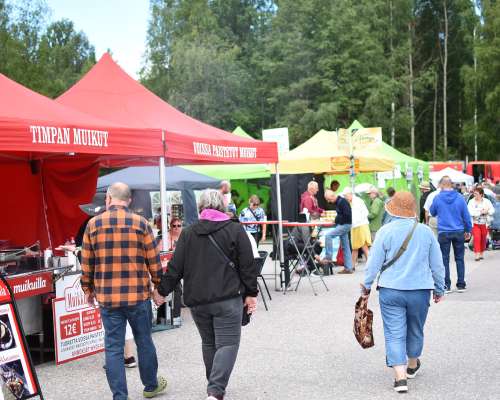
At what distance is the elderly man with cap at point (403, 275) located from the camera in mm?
5699

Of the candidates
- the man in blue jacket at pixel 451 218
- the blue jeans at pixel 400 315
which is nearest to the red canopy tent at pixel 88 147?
the man in blue jacket at pixel 451 218

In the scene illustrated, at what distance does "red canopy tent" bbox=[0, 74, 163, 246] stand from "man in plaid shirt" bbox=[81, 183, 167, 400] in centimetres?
202

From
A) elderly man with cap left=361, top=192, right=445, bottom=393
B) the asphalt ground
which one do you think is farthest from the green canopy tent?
elderly man with cap left=361, top=192, right=445, bottom=393

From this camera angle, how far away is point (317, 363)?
6801 mm

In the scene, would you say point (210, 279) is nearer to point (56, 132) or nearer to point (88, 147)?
point (56, 132)

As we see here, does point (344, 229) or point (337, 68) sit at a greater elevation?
point (337, 68)

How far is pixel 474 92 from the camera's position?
152 ft

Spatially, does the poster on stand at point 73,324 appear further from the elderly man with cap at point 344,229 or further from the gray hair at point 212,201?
the elderly man with cap at point 344,229

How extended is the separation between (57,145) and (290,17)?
43.6m

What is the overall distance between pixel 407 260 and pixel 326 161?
13339 millimetres

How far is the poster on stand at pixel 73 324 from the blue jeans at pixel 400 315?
3167 mm

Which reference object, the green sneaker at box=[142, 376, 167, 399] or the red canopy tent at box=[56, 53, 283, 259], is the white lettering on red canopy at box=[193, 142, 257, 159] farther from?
the green sneaker at box=[142, 376, 167, 399]

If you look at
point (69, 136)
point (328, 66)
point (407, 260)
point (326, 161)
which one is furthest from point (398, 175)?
point (328, 66)

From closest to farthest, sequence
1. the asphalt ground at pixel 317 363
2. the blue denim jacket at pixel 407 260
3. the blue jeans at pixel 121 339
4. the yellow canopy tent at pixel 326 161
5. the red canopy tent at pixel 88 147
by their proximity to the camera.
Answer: the blue jeans at pixel 121 339 → the blue denim jacket at pixel 407 260 → the asphalt ground at pixel 317 363 → the red canopy tent at pixel 88 147 → the yellow canopy tent at pixel 326 161
